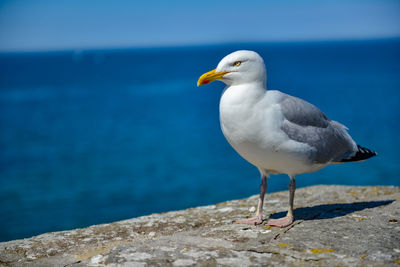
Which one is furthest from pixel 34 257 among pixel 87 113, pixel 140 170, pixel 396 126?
pixel 87 113

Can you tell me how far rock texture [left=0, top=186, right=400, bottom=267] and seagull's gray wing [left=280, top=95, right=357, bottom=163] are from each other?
2.27ft

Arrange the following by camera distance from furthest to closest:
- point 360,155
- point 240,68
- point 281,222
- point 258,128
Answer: point 360,155 < point 281,222 < point 240,68 < point 258,128

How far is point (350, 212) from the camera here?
203 inches

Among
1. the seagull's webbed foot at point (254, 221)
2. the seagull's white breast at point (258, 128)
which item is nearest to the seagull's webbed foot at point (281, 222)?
the seagull's webbed foot at point (254, 221)

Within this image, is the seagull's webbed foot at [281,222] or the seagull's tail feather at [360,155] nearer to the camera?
the seagull's webbed foot at [281,222]

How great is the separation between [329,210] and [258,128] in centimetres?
157

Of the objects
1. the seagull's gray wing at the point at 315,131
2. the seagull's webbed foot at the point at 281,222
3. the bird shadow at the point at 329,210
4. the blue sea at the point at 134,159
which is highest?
the seagull's gray wing at the point at 315,131

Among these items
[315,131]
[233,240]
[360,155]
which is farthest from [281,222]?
[360,155]

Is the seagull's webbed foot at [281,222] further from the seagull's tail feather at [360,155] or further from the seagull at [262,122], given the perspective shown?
the seagull's tail feather at [360,155]

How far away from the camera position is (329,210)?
5305 mm

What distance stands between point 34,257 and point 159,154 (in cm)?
2180

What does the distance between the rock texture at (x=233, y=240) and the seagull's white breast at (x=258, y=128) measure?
0.74 metres

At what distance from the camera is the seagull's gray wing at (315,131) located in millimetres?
4730

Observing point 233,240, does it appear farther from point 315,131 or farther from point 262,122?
point 315,131
